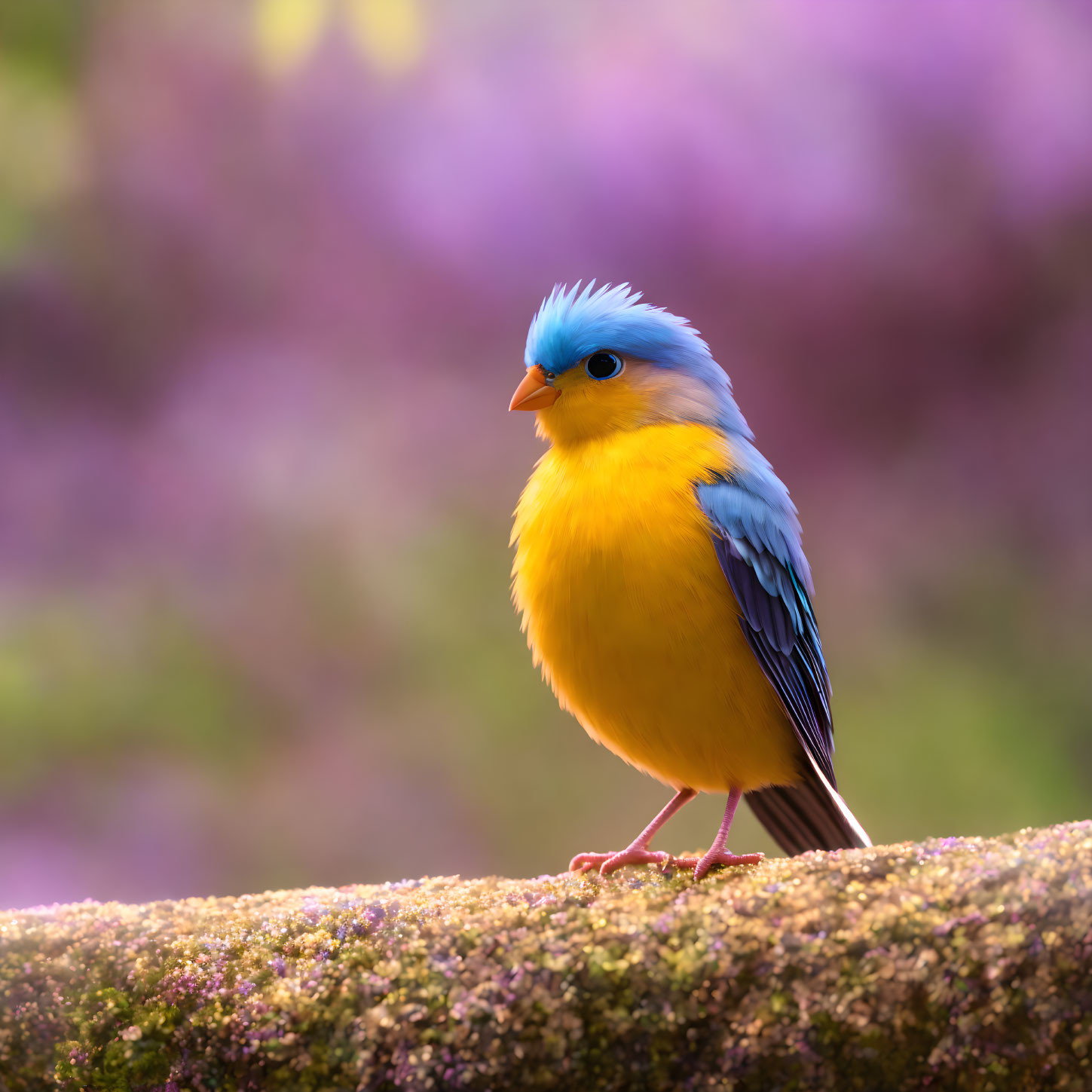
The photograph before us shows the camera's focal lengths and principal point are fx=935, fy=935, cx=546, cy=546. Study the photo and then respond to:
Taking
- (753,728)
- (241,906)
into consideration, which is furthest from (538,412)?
(241,906)

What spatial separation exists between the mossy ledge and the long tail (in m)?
0.46

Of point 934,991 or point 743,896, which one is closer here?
point 934,991

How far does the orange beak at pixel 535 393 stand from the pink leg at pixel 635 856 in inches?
42.0

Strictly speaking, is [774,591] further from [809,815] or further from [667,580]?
[809,815]

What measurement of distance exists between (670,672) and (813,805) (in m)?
0.68

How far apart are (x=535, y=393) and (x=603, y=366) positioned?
190mm

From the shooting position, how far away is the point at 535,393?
2426mm

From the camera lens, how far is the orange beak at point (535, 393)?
7.95 ft

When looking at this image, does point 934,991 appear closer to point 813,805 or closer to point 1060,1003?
point 1060,1003

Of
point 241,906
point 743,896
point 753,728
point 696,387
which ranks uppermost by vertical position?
point 696,387

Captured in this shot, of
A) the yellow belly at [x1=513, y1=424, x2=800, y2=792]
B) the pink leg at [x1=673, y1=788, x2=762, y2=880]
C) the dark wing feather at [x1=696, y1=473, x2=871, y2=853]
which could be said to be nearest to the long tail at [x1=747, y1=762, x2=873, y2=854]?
the dark wing feather at [x1=696, y1=473, x2=871, y2=853]

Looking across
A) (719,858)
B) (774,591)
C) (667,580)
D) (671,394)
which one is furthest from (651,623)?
(671,394)

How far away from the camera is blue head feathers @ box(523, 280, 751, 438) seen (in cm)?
242

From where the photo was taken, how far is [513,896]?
1.97 meters
